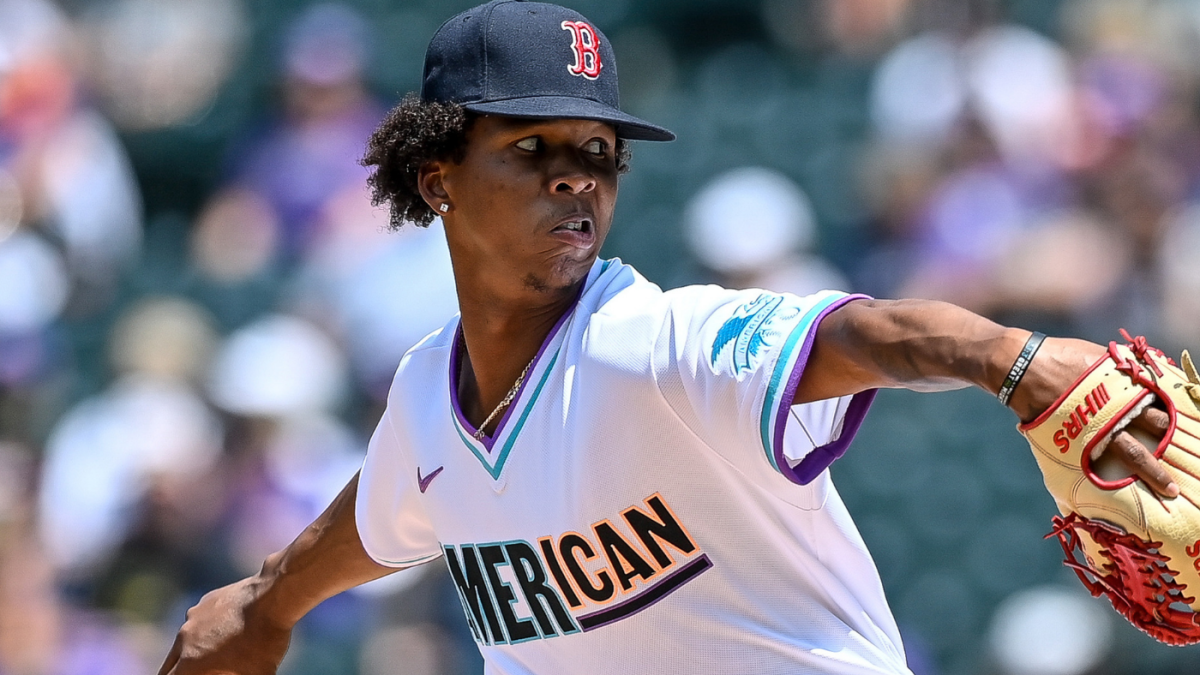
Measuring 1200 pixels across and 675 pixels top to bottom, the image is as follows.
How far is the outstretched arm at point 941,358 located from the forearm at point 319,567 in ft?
4.22

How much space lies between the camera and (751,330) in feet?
7.55

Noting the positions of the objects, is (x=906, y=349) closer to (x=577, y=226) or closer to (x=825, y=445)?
(x=825, y=445)

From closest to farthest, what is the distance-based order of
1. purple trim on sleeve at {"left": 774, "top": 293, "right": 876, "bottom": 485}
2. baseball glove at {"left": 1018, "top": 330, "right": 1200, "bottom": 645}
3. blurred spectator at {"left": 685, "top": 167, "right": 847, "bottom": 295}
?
1. baseball glove at {"left": 1018, "top": 330, "right": 1200, "bottom": 645}
2. purple trim on sleeve at {"left": 774, "top": 293, "right": 876, "bottom": 485}
3. blurred spectator at {"left": 685, "top": 167, "right": 847, "bottom": 295}

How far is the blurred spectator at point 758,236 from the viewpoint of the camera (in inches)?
239

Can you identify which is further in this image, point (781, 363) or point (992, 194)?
point (992, 194)

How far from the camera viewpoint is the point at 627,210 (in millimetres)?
6926

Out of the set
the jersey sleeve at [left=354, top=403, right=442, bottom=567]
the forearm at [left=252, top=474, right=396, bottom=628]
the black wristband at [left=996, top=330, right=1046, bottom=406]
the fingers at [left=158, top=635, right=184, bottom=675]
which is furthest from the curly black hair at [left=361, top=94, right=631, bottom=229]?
the black wristband at [left=996, top=330, right=1046, bottom=406]

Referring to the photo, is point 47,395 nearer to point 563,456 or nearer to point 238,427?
point 238,427

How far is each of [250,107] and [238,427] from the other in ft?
7.74

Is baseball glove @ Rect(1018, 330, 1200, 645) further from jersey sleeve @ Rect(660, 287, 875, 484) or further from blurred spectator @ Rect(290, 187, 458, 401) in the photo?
blurred spectator @ Rect(290, 187, 458, 401)

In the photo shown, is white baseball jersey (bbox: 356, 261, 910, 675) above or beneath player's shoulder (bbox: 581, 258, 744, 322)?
beneath

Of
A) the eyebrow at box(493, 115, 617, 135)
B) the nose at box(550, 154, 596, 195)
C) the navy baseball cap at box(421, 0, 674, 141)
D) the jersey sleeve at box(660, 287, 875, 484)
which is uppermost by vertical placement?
the navy baseball cap at box(421, 0, 674, 141)

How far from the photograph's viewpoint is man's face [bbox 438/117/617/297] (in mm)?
2670

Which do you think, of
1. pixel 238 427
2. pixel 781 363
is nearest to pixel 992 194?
pixel 238 427
